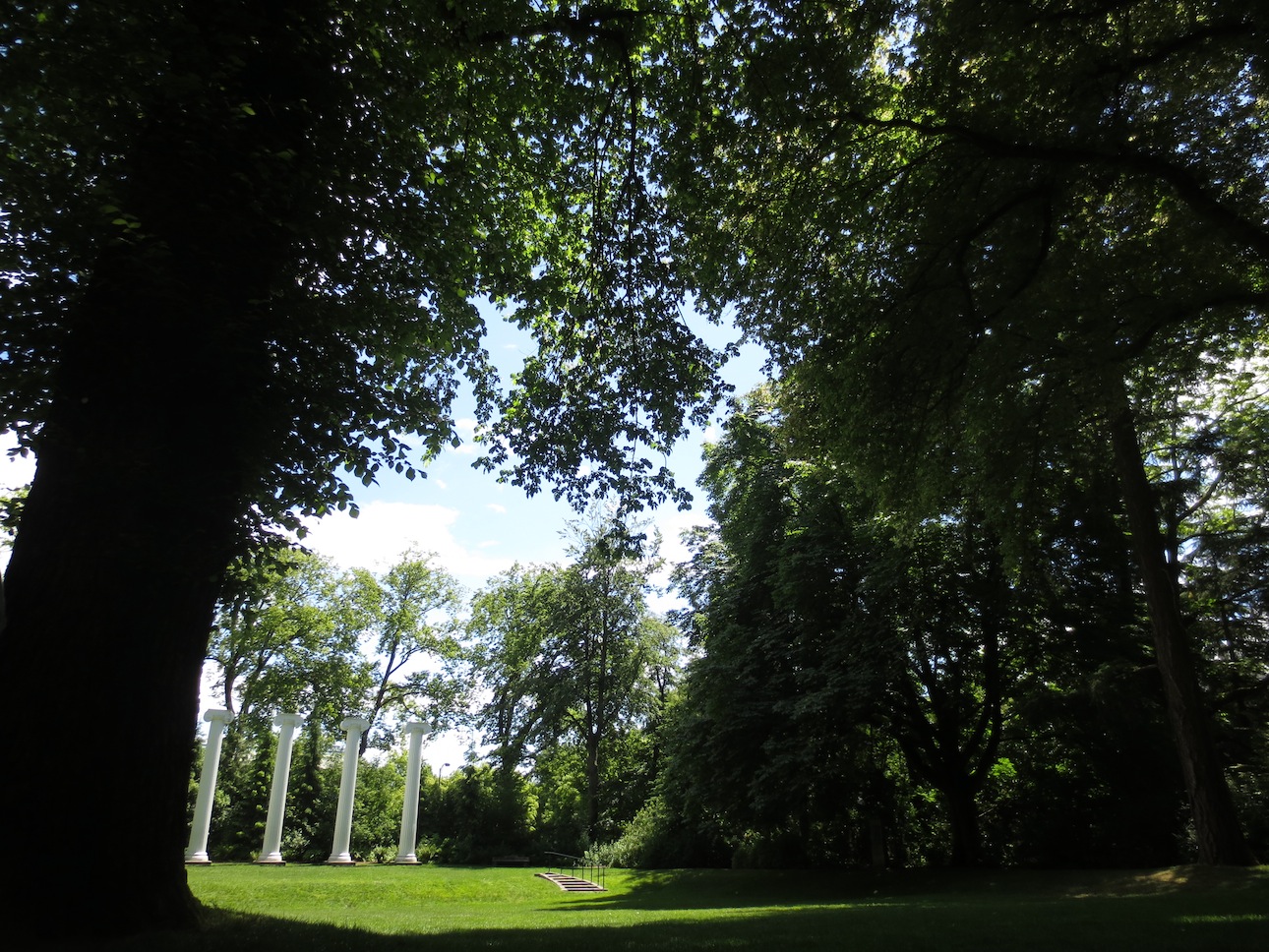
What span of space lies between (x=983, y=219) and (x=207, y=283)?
10.5 metres

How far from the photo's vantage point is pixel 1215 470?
57.8ft

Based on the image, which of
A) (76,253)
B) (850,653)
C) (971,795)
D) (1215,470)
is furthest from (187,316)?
(971,795)

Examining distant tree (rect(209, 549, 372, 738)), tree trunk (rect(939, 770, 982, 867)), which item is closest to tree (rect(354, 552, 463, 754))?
distant tree (rect(209, 549, 372, 738))

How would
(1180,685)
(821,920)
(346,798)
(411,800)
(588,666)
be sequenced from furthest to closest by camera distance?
1. (588,666)
2. (411,800)
3. (346,798)
4. (1180,685)
5. (821,920)

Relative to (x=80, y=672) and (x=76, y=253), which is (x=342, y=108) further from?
(x=80, y=672)

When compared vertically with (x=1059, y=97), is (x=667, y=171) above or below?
below

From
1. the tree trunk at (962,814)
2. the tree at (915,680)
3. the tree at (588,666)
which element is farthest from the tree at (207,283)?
the tree at (588,666)

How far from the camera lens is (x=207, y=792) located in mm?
26562

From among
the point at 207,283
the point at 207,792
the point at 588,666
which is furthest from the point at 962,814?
the point at 207,792

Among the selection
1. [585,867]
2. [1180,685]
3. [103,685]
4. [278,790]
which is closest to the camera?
[103,685]

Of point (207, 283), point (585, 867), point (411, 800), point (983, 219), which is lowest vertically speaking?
point (585, 867)

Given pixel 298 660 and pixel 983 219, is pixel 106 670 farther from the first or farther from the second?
pixel 298 660

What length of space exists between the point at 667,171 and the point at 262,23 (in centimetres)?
509

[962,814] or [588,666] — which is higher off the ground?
[588,666]
